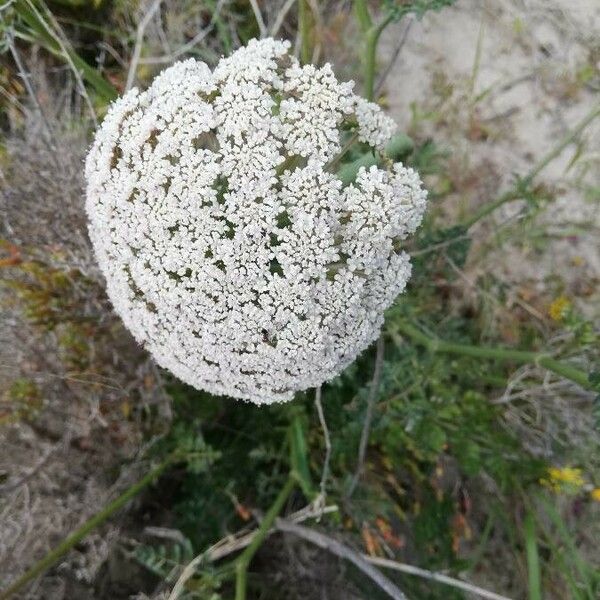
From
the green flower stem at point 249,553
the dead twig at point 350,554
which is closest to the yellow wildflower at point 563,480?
the dead twig at point 350,554

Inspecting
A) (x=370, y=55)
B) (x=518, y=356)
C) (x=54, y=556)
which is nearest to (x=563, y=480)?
(x=518, y=356)

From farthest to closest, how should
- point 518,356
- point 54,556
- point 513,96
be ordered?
point 513,96 → point 518,356 → point 54,556

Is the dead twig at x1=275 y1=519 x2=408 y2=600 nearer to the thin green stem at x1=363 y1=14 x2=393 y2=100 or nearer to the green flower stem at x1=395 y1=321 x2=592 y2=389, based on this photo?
the green flower stem at x1=395 y1=321 x2=592 y2=389

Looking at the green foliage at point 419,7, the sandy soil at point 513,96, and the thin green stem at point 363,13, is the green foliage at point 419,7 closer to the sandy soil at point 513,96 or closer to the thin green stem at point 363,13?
the thin green stem at point 363,13

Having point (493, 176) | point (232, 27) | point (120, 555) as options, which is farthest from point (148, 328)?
point (493, 176)

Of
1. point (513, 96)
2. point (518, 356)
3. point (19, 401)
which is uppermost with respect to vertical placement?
point (513, 96)

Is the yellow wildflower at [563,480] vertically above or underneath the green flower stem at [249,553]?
underneath

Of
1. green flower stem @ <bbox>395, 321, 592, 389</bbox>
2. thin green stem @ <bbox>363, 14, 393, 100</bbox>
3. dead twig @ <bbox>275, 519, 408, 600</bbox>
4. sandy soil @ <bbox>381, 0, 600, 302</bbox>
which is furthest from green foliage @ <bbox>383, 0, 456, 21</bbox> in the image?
dead twig @ <bbox>275, 519, 408, 600</bbox>

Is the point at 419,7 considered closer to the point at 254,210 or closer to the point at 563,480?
the point at 254,210
